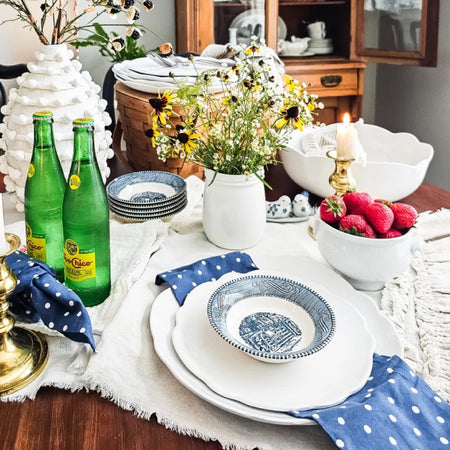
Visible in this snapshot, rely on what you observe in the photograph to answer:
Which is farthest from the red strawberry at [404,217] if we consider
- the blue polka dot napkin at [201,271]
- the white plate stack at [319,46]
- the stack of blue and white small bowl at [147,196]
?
the white plate stack at [319,46]

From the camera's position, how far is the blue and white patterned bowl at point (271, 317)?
2.42 ft

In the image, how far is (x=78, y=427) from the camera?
672 mm

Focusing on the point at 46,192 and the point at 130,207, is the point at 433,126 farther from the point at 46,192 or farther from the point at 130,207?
the point at 46,192

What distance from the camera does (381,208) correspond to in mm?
922

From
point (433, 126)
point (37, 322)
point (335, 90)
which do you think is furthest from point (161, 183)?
point (433, 126)

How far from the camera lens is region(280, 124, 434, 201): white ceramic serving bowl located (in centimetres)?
122

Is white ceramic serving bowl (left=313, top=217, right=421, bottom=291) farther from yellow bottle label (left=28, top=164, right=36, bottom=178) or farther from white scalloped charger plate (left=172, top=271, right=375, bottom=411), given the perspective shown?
yellow bottle label (left=28, top=164, right=36, bottom=178)

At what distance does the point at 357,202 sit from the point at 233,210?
0.24m

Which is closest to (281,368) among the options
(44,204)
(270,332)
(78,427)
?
(270,332)

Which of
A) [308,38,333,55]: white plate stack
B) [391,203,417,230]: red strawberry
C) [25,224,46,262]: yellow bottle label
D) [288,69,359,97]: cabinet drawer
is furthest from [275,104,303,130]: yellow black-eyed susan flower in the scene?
[308,38,333,55]: white plate stack

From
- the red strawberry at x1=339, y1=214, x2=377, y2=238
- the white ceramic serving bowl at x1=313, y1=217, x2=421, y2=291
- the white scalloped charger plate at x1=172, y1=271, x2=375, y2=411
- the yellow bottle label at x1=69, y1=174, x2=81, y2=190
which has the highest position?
the yellow bottle label at x1=69, y1=174, x2=81, y2=190

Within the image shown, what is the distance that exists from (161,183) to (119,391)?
2.13ft

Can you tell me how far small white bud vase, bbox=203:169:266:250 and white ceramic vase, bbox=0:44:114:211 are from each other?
0.96ft

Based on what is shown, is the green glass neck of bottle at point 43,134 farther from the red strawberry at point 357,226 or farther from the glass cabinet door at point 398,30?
the glass cabinet door at point 398,30
